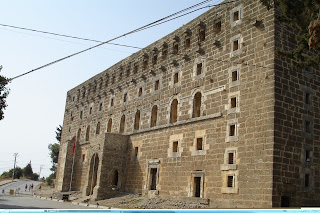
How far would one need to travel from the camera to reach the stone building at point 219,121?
17.8 m

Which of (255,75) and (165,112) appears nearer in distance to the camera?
(255,75)

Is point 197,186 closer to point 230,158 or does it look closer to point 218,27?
point 230,158

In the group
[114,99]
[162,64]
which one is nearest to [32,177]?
[114,99]

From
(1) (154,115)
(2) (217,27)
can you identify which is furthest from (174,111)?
(2) (217,27)

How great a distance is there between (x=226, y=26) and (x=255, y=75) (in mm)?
4224

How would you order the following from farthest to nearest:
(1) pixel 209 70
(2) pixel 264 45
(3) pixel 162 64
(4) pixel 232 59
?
(3) pixel 162 64
(1) pixel 209 70
(4) pixel 232 59
(2) pixel 264 45

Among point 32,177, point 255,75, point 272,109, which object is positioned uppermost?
point 255,75

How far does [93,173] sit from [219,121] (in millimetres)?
13257

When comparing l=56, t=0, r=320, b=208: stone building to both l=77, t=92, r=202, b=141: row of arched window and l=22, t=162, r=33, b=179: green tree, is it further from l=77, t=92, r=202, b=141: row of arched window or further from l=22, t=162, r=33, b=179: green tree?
l=22, t=162, r=33, b=179: green tree

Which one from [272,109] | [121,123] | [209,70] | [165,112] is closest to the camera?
[272,109]

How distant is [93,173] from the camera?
29.4 meters

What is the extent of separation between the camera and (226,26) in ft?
71.1

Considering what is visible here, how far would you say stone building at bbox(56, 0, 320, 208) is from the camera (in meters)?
17.8

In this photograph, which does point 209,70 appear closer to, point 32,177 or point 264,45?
point 264,45
